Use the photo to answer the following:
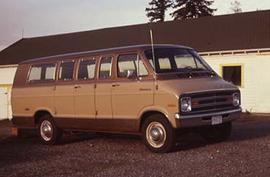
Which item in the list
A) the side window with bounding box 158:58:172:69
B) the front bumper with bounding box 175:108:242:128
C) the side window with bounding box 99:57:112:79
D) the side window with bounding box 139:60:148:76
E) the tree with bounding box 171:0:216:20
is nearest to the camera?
the front bumper with bounding box 175:108:242:128

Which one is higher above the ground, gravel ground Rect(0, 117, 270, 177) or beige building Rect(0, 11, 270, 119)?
beige building Rect(0, 11, 270, 119)

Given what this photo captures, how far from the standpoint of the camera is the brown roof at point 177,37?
29156mm

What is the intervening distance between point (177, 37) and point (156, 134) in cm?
2156

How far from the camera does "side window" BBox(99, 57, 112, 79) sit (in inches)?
500

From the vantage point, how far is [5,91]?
119ft

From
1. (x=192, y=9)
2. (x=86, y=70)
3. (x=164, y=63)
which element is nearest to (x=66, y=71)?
(x=86, y=70)

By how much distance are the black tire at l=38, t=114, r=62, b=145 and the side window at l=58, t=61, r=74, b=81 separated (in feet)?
3.52

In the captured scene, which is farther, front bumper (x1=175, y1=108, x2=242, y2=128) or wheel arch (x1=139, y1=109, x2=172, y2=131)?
wheel arch (x1=139, y1=109, x2=172, y2=131)

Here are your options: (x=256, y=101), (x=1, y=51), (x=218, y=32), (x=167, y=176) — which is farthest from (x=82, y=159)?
A: (x=1, y=51)

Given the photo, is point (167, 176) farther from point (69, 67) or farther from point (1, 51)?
point (1, 51)

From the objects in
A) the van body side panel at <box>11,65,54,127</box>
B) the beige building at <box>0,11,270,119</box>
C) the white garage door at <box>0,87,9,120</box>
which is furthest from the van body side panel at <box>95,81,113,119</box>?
the white garage door at <box>0,87,9,120</box>

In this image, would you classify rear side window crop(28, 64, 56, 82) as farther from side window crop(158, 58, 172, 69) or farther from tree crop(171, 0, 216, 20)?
tree crop(171, 0, 216, 20)

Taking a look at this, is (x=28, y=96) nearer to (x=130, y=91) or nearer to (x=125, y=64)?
(x=125, y=64)

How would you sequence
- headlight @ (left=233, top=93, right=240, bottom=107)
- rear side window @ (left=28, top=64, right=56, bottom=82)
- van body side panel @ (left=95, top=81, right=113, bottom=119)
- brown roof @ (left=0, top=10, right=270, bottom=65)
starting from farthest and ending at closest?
brown roof @ (left=0, top=10, right=270, bottom=65)
rear side window @ (left=28, top=64, right=56, bottom=82)
van body side panel @ (left=95, top=81, right=113, bottom=119)
headlight @ (left=233, top=93, right=240, bottom=107)
